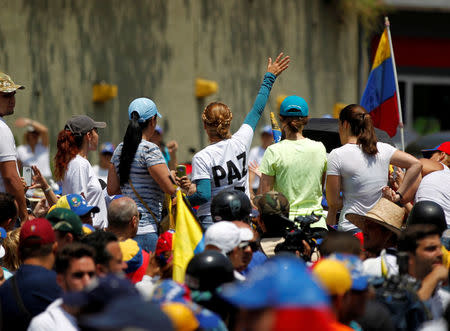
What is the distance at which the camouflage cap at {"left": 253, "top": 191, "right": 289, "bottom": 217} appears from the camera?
5320 millimetres

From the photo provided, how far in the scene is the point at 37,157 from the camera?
11141 millimetres

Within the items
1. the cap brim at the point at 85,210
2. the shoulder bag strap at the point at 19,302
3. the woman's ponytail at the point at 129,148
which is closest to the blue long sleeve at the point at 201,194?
the woman's ponytail at the point at 129,148

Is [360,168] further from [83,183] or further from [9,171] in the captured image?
[9,171]

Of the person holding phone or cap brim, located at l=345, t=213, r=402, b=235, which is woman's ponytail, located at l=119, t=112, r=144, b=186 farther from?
the person holding phone

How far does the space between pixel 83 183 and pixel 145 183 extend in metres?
0.81

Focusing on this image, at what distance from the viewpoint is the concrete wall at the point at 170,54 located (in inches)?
470

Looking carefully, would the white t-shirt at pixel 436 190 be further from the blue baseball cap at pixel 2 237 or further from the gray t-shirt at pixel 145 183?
the blue baseball cap at pixel 2 237

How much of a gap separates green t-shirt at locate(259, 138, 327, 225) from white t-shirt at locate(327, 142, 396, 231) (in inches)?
5.5

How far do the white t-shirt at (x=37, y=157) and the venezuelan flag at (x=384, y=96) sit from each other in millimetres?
4912

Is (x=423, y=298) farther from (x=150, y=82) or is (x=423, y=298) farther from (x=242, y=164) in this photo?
(x=150, y=82)

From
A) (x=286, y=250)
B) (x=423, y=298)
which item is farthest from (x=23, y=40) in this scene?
(x=423, y=298)

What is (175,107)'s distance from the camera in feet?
44.0

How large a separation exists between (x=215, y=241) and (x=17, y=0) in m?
8.49

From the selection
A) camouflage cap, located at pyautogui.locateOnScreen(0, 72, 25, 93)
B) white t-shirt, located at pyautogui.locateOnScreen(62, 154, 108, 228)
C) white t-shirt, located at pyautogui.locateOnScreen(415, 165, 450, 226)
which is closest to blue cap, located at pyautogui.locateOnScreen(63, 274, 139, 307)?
white t-shirt, located at pyautogui.locateOnScreen(62, 154, 108, 228)
